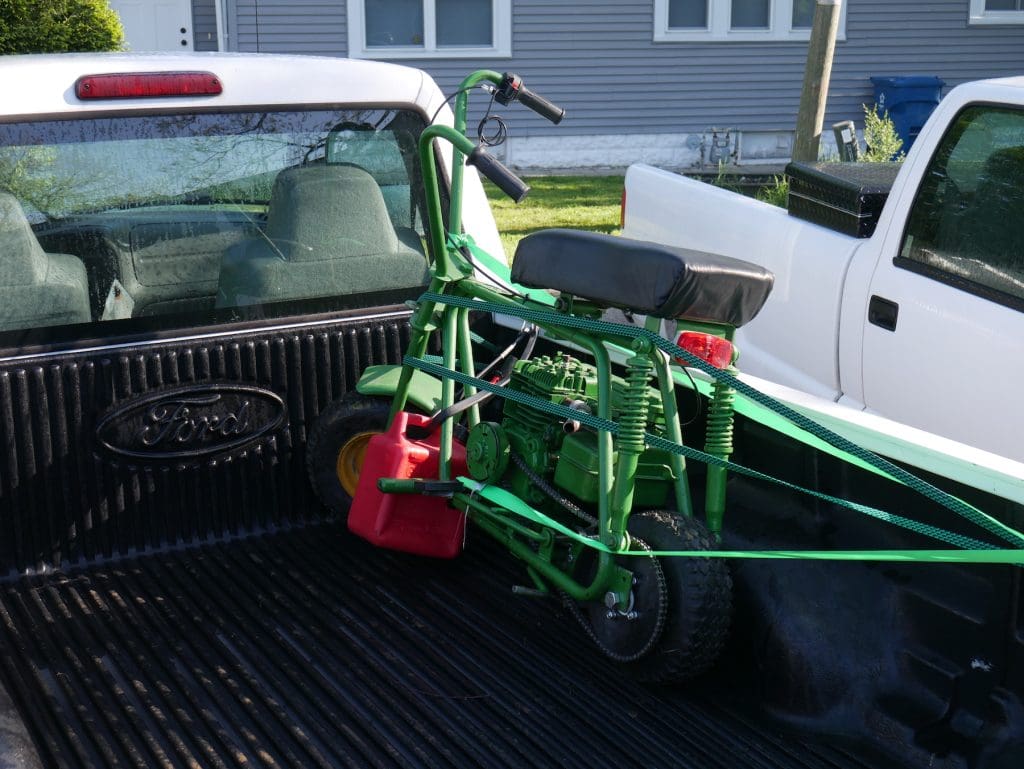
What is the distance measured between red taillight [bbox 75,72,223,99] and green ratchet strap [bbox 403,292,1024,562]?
827 mm

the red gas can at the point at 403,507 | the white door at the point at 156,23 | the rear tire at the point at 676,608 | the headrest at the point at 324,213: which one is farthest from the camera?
the white door at the point at 156,23

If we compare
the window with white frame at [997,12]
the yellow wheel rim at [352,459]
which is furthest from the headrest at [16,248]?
the window with white frame at [997,12]

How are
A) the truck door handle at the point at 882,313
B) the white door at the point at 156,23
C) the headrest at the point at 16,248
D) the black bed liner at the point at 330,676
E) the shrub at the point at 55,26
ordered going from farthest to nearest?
1. the white door at the point at 156,23
2. the shrub at the point at 55,26
3. the truck door handle at the point at 882,313
4. the headrest at the point at 16,248
5. the black bed liner at the point at 330,676

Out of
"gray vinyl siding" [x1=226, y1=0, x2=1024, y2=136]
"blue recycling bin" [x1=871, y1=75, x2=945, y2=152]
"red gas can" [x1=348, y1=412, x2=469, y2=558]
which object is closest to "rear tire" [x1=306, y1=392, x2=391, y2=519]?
"red gas can" [x1=348, y1=412, x2=469, y2=558]

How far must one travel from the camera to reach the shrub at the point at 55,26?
9.76 m

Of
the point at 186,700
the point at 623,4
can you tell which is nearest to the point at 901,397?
the point at 186,700

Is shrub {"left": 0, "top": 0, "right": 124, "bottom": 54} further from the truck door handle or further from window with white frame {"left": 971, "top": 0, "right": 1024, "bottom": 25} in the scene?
window with white frame {"left": 971, "top": 0, "right": 1024, "bottom": 25}

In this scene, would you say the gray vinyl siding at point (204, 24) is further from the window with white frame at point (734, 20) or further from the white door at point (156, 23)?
the window with white frame at point (734, 20)

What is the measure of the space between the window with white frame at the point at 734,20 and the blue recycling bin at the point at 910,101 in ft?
3.46

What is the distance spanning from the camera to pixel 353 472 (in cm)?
360

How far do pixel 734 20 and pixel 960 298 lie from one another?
12.5 metres

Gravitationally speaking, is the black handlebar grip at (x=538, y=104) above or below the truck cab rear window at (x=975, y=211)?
above

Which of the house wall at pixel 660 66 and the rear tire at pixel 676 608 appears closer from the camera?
the rear tire at pixel 676 608

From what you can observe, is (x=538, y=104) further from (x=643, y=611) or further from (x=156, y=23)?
(x=156, y=23)
